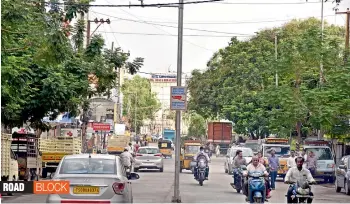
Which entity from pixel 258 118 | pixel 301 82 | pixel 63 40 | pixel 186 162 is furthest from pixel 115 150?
pixel 63 40

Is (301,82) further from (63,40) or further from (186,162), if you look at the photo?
(63,40)

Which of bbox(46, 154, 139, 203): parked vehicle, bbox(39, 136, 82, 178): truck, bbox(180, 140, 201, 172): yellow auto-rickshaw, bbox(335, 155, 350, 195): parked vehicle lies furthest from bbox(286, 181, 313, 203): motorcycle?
bbox(180, 140, 201, 172): yellow auto-rickshaw

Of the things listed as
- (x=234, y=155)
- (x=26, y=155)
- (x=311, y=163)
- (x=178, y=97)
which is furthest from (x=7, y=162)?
(x=234, y=155)

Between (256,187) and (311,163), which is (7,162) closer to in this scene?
(256,187)

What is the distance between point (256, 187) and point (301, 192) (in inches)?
97.7

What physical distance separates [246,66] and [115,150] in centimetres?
1591

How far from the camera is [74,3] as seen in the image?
23.4 metres

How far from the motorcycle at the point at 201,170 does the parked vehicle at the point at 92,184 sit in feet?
61.6

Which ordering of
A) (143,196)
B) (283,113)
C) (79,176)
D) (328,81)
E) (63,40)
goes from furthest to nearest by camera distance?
1. (283,113)
2. (328,81)
3. (143,196)
4. (63,40)
5. (79,176)

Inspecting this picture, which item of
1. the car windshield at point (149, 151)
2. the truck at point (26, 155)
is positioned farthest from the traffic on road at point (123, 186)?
the car windshield at point (149, 151)

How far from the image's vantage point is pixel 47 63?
18688 millimetres

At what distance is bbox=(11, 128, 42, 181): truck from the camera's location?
3206 centimetres

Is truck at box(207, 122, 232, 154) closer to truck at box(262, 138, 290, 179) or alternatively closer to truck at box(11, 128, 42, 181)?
truck at box(262, 138, 290, 179)

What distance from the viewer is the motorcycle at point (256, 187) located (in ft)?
67.1
